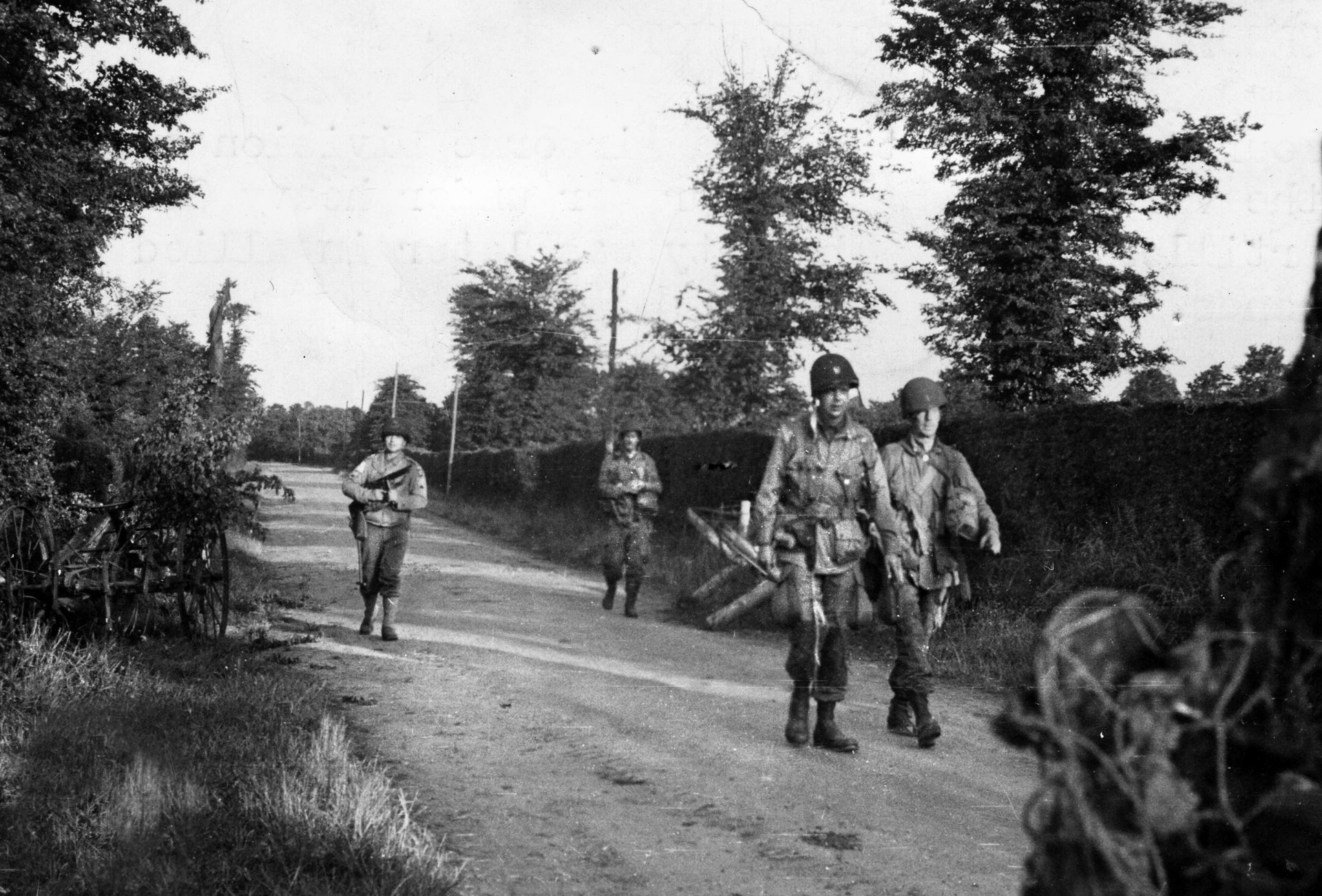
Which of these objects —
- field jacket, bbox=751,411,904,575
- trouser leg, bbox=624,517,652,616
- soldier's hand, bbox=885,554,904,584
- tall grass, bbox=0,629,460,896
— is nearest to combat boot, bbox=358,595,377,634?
trouser leg, bbox=624,517,652,616

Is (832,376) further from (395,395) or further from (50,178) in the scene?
(395,395)

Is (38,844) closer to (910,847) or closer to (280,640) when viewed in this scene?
(910,847)

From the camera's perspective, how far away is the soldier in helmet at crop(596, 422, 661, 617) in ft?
44.7

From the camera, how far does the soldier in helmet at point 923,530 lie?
22.5ft

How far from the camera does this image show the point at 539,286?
181 feet

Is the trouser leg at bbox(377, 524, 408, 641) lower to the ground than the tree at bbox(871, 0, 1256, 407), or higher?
lower

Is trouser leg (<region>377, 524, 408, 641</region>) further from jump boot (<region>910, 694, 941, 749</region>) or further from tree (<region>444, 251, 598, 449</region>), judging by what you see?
tree (<region>444, 251, 598, 449</region>)

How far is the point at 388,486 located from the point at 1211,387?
8.49 meters

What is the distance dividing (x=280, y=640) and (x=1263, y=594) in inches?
372

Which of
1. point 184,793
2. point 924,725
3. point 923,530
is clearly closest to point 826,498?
point 923,530

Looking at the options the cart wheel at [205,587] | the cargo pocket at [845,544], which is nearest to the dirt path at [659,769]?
the cart wheel at [205,587]

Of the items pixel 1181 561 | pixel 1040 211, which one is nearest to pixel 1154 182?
pixel 1040 211

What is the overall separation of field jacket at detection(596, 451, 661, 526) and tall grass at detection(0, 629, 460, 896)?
695 cm

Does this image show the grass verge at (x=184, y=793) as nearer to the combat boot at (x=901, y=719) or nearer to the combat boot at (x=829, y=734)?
the combat boot at (x=829, y=734)
